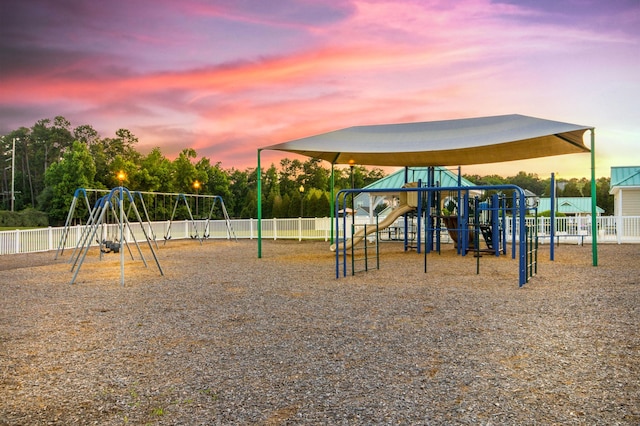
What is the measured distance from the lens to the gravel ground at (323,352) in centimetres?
356

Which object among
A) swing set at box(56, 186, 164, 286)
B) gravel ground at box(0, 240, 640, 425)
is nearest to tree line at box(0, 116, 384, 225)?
swing set at box(56, 186, 164, 286)

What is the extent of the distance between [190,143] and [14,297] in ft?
125

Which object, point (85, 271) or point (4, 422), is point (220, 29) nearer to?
point (85, 271)

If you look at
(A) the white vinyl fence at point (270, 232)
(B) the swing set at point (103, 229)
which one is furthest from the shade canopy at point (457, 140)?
(B) the swing set at point (103, 229)

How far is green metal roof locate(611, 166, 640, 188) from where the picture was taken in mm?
25030

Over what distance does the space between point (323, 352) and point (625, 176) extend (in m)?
28.1

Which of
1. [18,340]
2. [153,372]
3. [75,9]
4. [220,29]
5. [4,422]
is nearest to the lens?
[4,422]

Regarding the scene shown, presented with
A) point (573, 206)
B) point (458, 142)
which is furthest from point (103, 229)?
point (573, 206)

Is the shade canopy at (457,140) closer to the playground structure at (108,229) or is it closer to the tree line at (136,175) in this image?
the playground structure at (108,229)

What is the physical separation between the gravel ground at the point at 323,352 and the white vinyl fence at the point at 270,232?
8799mm

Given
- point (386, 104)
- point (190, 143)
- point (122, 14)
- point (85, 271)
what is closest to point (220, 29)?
point (122, 14)

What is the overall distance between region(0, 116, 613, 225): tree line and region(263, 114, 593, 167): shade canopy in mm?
8314

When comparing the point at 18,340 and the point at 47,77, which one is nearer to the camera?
the point at 18,340

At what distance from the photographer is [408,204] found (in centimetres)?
1655
